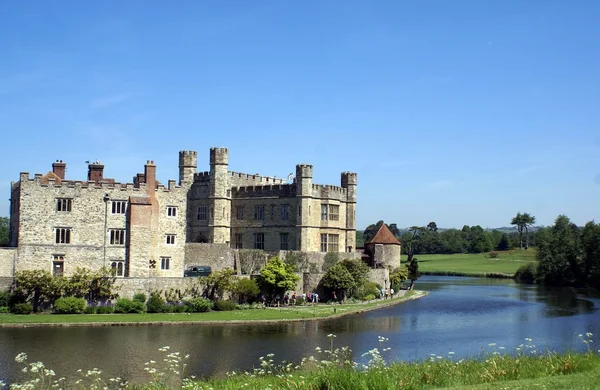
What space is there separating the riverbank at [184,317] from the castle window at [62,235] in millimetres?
6678

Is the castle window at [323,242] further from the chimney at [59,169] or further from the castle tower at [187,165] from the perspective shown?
the chimney at [59,169]

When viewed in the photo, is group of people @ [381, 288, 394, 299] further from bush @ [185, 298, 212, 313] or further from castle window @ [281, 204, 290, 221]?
bush @ [185, 298, 212, 313]

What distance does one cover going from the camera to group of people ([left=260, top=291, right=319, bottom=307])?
A: 5122cm

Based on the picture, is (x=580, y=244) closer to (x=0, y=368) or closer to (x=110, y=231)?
(x=110, y=231)

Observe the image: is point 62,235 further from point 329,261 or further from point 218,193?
point 329,261

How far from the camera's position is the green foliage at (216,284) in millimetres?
48188

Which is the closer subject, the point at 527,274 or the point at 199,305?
the point at 199,305

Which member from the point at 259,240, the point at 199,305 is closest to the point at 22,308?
the point at 199,305

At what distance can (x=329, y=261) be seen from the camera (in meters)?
58.2

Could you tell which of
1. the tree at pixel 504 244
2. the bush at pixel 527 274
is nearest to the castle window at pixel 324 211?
the bush at pixel 527 274

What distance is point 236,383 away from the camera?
60.5ft

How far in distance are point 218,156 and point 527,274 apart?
57.3 metres

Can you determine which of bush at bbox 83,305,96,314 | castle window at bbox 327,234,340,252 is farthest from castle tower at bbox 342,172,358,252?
bush at bbox 83,305,96,314

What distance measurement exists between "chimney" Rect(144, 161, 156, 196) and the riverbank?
33.0 feet
